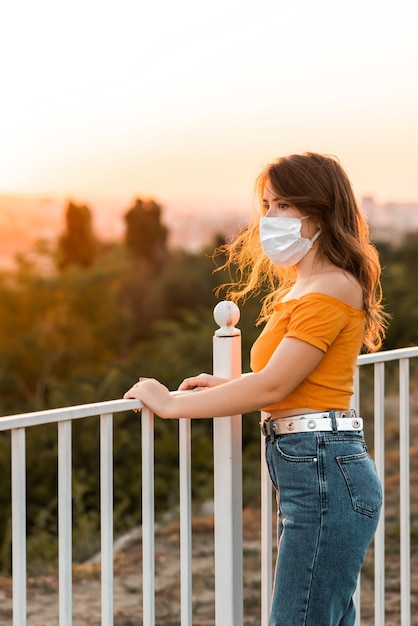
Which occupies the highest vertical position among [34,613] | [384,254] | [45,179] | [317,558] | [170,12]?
[170,12]

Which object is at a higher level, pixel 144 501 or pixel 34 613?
pixel 144 501

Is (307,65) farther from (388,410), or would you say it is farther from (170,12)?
(388,410)

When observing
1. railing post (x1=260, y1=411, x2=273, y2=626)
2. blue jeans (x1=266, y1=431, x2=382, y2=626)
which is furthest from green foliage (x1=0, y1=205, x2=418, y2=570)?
blue jeans (x1=266, y1=431, x2=382, y2=626)

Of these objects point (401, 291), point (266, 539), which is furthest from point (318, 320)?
point (401, 291)

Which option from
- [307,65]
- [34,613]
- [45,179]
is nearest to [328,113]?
[307,65]

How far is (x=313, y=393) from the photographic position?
1851mm

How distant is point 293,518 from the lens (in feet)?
6.00

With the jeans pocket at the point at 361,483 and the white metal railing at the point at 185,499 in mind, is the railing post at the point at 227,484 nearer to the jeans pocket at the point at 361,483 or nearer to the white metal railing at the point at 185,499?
the white metal railing at the point at 185,499

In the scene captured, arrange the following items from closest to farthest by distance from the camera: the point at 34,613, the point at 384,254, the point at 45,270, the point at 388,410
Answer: the point at 34,613 → the point at 388,410 → the point at 384,254 → the point at 45,270

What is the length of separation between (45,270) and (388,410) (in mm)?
10623

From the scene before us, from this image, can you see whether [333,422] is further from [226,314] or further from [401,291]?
[401,291]

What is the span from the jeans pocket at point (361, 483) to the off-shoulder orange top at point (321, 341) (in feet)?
0.37

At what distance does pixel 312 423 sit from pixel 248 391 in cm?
14

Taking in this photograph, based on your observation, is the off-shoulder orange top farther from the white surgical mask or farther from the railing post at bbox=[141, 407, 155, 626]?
the railing post at bbox=[141, 407, 155, 626]
